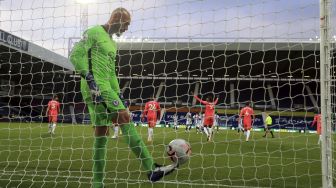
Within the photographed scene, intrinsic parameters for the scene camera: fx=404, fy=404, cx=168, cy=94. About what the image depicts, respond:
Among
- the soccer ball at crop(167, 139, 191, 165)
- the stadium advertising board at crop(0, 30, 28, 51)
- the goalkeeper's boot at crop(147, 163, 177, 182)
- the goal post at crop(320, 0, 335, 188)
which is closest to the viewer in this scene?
the goalkeeper's boot at crop(147, 163, 177, 182)

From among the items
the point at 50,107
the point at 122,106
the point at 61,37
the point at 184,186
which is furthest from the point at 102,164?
the point at 50,107

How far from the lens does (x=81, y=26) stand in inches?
219

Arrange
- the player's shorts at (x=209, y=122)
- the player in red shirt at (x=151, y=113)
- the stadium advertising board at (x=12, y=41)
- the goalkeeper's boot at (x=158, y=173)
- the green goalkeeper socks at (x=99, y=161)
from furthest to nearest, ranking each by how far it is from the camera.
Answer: the stadium advertising board at (x=12, y=41) < the player's shorts at (x=209, y=122) < the player in red shirt at (x=151, y=113) < the green goalkeeper socks at (x=99, y=161) < the goalkeeper's boot at (x=158, y=173)

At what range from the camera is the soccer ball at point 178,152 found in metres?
4.13

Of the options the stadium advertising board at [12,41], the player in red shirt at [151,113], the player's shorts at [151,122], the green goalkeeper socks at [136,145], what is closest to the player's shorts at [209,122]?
the player in red shirt at [151,113]

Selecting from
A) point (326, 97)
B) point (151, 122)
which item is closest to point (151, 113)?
point (151, 122)

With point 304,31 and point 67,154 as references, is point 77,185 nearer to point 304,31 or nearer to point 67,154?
point 304,31

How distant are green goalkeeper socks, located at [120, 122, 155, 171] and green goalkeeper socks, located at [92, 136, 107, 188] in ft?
1.30

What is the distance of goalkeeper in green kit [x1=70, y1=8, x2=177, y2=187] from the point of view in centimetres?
403

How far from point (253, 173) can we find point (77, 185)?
294 centimetres

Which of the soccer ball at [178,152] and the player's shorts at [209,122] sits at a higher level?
the player's shorts at [209,122]

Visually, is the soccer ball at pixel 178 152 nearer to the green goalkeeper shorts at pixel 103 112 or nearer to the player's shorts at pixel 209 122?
the green goalkeeper shorts at pixel 103 112

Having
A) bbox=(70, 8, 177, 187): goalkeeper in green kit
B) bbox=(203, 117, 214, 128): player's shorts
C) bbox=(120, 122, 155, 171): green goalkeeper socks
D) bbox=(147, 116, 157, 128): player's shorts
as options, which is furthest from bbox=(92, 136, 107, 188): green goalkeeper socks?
bbox=(203, 117, 214, 128): player's shorts

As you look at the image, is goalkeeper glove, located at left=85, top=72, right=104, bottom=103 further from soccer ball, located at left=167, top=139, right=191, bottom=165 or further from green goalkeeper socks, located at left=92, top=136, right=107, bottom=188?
soccer ball, located at left=167, top=139, right=191, bottom=165
